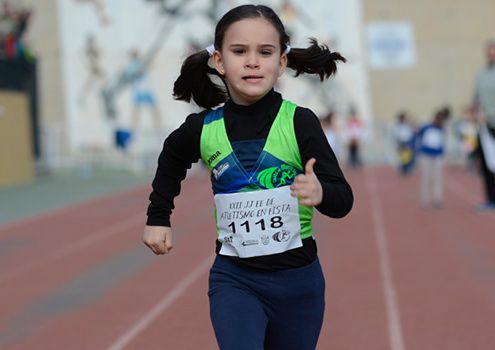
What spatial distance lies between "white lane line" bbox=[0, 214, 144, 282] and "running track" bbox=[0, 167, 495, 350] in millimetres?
14

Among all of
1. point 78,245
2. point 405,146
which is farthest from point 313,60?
point 405,146

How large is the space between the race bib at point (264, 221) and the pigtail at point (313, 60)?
57 cm

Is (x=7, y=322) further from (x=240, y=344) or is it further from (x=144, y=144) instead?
(x=144, y=144)

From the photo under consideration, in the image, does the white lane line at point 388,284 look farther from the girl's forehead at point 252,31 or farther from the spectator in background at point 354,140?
the spectator in background at point 354,140

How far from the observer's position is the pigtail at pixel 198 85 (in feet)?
12.0

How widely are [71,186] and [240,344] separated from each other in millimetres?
18587

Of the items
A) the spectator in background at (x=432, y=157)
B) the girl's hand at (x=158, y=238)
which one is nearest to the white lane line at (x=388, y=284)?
the spectator in background at (x=432, y=157)

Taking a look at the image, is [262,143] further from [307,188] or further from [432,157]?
[432,157]

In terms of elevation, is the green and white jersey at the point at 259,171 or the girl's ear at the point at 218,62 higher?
the girl's ear at the point at 218,62

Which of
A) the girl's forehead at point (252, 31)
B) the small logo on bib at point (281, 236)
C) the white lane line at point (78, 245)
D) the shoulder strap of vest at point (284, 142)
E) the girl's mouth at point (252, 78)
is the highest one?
the girl's forehead at point (252, 31)

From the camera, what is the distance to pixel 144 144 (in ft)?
94.9

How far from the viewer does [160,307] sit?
709 cm

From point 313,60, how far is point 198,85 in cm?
48

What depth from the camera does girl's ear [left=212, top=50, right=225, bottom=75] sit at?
3441 millimetres
